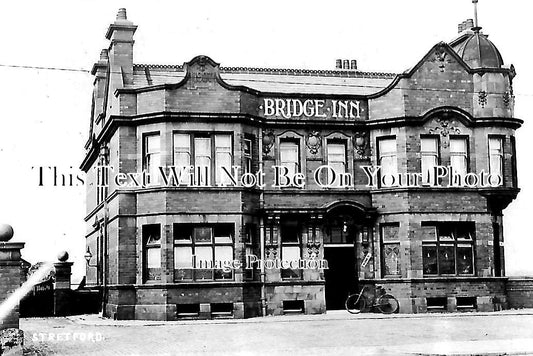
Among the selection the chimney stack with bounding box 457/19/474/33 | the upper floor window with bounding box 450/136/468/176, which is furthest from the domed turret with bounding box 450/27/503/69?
the upper floor window with bounding box 450/136/468/176

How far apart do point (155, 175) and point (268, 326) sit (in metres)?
7.58

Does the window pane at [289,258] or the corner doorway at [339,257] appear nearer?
the window pane at [289,258]

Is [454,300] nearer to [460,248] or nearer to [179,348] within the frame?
[460,248]

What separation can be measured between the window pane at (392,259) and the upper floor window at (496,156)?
4731 mm

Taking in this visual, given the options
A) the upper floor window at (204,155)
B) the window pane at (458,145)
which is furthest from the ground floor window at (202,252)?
the window pane at (458,145)

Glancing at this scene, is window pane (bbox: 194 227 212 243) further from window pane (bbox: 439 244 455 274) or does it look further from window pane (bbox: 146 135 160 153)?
window pane (bbox: 439 244 455 274)

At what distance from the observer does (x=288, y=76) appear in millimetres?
34812

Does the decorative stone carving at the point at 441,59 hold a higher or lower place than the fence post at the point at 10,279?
higher

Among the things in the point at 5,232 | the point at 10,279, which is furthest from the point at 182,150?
the point at 10,279

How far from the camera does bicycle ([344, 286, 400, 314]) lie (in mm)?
29938

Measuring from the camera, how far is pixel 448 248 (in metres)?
30.6

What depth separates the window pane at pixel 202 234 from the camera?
94.6ft

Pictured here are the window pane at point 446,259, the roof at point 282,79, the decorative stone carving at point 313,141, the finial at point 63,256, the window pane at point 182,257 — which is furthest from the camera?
the finial at point 63,256

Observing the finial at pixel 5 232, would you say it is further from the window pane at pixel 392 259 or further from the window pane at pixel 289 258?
the window pane at pixel 392 259
